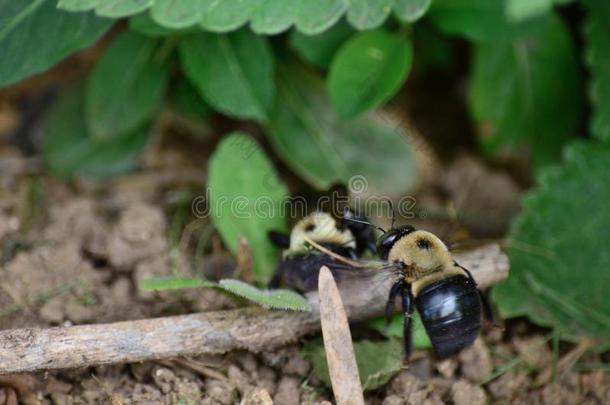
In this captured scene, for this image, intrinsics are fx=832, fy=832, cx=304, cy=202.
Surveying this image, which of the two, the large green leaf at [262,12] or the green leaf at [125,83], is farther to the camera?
the green leaf at [125,83]

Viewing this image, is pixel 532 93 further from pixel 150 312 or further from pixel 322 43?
pixel 150 312

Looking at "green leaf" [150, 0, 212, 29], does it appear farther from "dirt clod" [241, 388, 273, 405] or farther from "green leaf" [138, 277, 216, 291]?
"dirt clod" [241, 388, 273, 405]

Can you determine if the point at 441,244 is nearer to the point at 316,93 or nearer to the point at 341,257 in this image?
the point at 341,257

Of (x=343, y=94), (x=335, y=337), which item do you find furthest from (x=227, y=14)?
(x=335, y=337)

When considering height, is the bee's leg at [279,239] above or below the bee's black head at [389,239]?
below

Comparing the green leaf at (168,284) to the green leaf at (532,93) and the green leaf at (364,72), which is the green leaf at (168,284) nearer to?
the green leaf at (364,72)

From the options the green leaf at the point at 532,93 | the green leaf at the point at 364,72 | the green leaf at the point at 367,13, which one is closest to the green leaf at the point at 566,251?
the green leaf at the point at 532,93

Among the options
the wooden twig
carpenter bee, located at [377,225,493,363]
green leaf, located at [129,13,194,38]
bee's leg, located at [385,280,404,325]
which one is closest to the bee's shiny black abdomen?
carpenter bee, located at [377,225,493,363]
